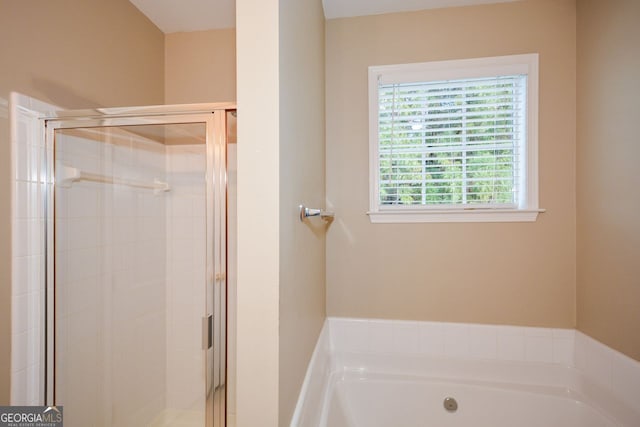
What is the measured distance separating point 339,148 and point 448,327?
48.3 inches

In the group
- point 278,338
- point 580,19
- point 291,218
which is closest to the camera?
point 278,338

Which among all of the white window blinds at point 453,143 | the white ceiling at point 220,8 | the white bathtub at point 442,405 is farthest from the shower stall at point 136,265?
the white window blinds at point 453,143

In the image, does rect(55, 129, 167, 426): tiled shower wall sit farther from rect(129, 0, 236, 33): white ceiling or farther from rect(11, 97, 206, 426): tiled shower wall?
rect(129, 0, 236, 33): white ceiling

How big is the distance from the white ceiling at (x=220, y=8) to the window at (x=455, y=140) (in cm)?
32

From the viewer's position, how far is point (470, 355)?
1.63 metres

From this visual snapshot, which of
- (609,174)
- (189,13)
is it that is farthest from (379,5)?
(609,174)

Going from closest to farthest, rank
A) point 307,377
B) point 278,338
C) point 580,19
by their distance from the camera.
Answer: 1. point 278,338
2. point 307,377
3. point 580,19

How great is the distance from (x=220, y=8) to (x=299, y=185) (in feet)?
4.29

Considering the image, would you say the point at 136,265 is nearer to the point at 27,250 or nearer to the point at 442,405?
the point at 27,250

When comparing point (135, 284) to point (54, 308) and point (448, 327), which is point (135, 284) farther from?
point (448, 327)

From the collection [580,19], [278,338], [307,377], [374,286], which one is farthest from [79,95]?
[580,19]

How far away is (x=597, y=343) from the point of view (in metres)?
1.41

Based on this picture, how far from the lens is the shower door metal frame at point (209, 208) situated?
1081 millimetres

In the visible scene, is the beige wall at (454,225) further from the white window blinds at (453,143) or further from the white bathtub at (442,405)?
the white bathtub at (442,405)
